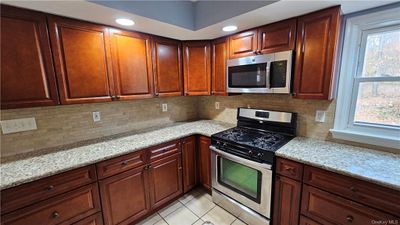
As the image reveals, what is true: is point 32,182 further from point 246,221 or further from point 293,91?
point 293,91

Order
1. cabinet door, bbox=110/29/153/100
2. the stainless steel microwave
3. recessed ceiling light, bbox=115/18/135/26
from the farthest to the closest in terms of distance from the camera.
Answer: cabinet door, bbox=110/29/153/100 → the stainless steel microwave → recessed ceiling light, bbox=115/18/135/26

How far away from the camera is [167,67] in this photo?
2242 millimetres

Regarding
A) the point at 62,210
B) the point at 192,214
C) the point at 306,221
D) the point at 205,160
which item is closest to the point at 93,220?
the point at 62,210

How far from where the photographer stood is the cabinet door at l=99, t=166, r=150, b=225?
5.18 ft

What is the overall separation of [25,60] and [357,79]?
287 cm

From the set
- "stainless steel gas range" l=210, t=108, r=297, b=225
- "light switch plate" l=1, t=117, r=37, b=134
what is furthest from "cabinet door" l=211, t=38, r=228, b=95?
"light switch plate" l=1, t=117, r=37, b=134

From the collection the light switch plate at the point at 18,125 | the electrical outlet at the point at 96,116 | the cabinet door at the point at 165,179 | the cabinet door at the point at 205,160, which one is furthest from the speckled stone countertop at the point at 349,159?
the light switch plate at the point at 18,125

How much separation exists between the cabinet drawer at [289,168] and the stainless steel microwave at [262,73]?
0.68m

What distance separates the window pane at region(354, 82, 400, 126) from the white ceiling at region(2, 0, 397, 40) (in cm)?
68

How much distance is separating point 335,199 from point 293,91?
38.2 inches

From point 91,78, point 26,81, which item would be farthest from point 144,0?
point 26,81

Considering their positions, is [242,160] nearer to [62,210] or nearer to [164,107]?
[164,107]

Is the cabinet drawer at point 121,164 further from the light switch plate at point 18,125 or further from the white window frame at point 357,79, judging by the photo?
the white window frame at point 357,79

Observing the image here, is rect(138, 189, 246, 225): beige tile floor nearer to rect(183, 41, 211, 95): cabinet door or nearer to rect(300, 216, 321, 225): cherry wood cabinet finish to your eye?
rect(300, 216, 321, 225): cherry wood cabinet finish
